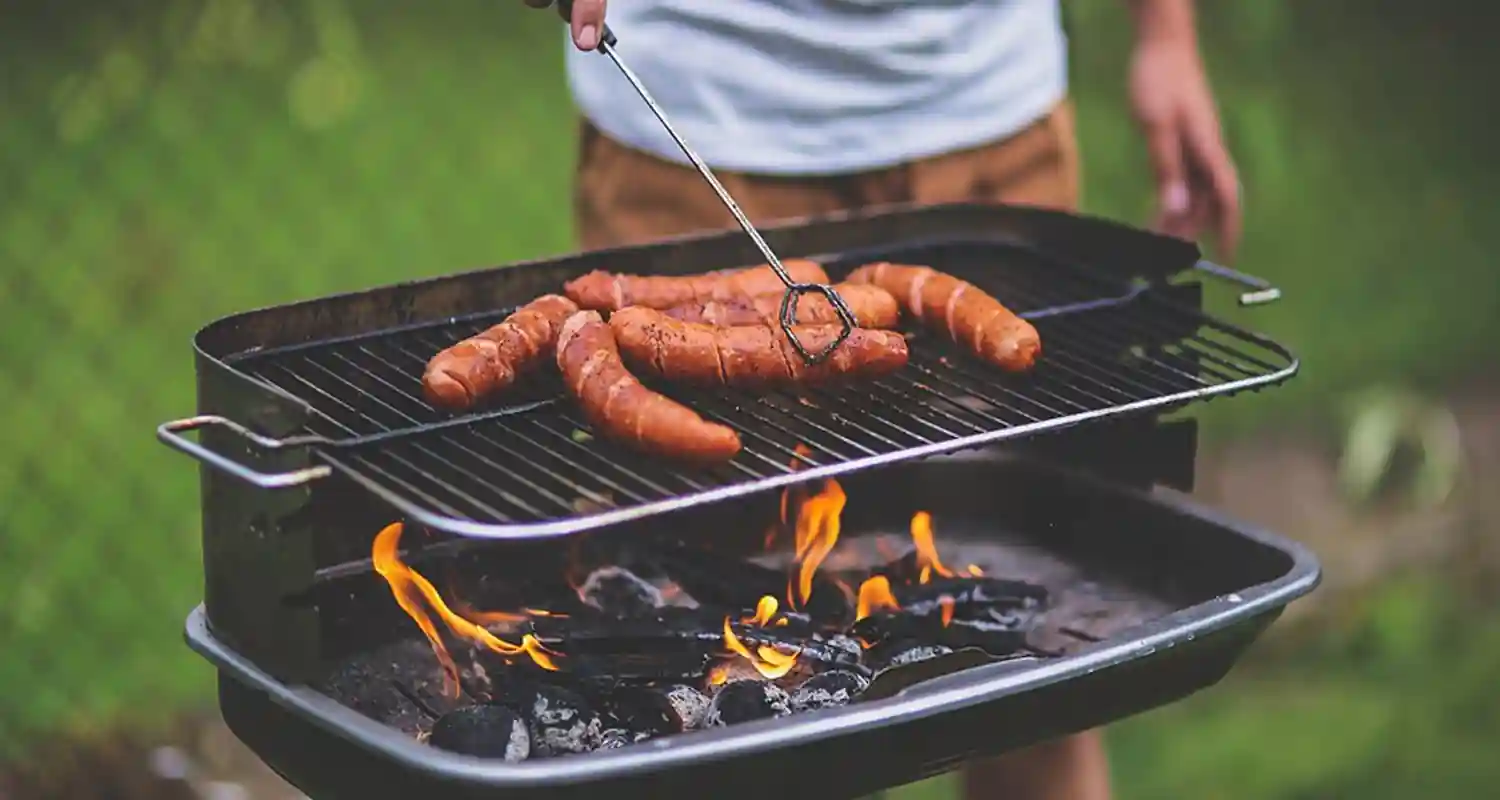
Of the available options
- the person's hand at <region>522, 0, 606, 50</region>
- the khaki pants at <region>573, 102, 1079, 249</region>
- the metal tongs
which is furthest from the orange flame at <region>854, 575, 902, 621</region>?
the person's hand at <region>522, 0, 606, 50</region>

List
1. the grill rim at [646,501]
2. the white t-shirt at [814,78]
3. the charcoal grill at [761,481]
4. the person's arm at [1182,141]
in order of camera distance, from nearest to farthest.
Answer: the grill rim at [646,501] → the charcoal grill at [761,481] → the white t-shirt at [814,78] → the person's arm at [1182,141]

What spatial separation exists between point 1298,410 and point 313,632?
4527 mm

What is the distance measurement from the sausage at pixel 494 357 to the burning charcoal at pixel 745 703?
18.9 inches

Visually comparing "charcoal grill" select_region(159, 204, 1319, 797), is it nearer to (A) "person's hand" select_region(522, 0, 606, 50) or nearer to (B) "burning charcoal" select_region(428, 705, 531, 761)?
(B) "burning charcoal" select_region(428, 705, 531, 761)

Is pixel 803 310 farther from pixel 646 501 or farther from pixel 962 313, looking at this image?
pixel 646 501

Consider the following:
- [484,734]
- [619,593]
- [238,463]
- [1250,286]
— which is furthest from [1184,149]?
[238,463]

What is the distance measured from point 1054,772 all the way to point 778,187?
1108 mm

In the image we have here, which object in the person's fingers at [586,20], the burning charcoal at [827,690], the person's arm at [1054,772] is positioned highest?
the person's fingers at [586,20]

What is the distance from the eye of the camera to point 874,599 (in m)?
2.74

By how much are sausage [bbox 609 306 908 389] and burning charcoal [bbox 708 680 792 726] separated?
1.27 ft

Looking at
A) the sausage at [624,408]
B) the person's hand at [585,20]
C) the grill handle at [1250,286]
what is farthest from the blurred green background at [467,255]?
the person's hand at [585,20]

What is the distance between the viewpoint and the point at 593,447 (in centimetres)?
233

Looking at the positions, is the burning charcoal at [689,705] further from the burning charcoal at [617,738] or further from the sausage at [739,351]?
the sausage at [739,351]

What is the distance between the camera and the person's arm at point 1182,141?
3.38 meters
